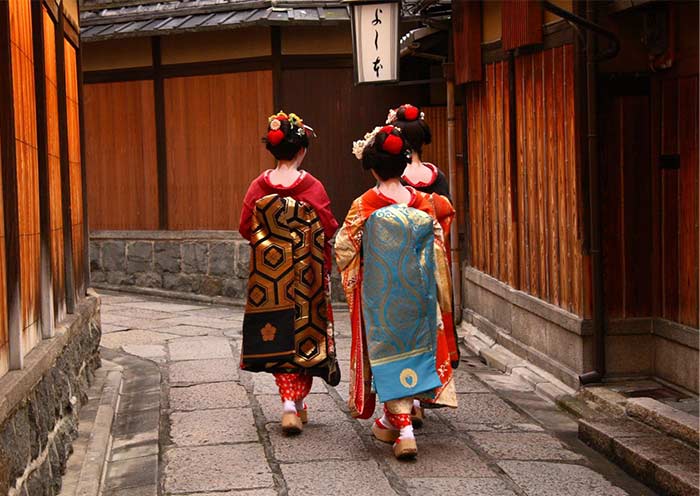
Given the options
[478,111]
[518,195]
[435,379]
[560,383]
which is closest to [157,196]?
[478,111]

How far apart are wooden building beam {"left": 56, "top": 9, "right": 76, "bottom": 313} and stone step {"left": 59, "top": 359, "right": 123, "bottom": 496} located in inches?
30.2

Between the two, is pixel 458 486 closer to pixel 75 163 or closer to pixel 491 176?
pixel 75 163

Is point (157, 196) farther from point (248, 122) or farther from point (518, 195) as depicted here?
point (518, 195)

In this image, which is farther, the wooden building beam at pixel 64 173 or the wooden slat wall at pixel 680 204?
the wooden building beam at pixel 64 173

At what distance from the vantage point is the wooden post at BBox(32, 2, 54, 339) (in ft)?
21.4

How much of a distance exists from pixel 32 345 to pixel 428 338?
239 centimetres

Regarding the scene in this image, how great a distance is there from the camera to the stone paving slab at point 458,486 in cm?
595

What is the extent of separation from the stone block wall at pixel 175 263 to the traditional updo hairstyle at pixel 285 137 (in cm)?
710

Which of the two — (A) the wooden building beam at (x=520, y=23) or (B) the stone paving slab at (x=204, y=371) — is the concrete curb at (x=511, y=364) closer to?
(B) the stone paving slab at (x=204, y=371)

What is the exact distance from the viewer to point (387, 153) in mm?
6832

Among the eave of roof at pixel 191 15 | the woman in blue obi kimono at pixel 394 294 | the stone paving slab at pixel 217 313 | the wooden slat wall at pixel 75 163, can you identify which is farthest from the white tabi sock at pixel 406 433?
the eave of roof at pixel 191 15

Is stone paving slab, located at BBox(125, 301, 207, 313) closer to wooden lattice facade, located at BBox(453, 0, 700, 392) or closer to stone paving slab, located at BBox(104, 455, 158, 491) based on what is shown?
wooden lattice facade, located at BBox(453, 0, 700, 392)

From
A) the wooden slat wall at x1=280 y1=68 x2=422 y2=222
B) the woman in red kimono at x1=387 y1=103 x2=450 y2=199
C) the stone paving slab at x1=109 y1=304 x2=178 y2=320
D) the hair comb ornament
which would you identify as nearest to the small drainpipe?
the wooden slat wall at x1=280 y1=68 x2=422 y2=222

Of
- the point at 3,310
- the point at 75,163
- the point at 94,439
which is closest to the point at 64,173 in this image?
the point at 75,163
